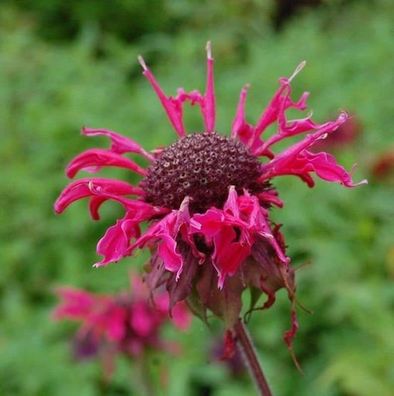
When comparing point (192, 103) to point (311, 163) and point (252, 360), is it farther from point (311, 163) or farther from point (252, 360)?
point (252, 360)

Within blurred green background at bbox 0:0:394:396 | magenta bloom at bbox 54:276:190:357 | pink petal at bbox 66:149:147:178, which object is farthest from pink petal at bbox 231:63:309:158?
magenta bloom at bbox 54:276:190:357

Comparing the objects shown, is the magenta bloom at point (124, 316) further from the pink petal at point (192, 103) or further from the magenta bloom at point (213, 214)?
the magenta bloom at point (213, 214)

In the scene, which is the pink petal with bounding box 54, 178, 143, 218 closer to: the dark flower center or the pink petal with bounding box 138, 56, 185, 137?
the dark flower center

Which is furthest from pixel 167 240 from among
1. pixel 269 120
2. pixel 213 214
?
pixel 269 120

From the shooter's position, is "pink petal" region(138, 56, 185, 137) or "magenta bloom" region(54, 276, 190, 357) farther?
"magenta bloom" region(54, 276, 190, 357)

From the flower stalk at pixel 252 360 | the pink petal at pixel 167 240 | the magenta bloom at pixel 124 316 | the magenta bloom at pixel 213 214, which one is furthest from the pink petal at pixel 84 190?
the magenta bloom at pixel 124 316
